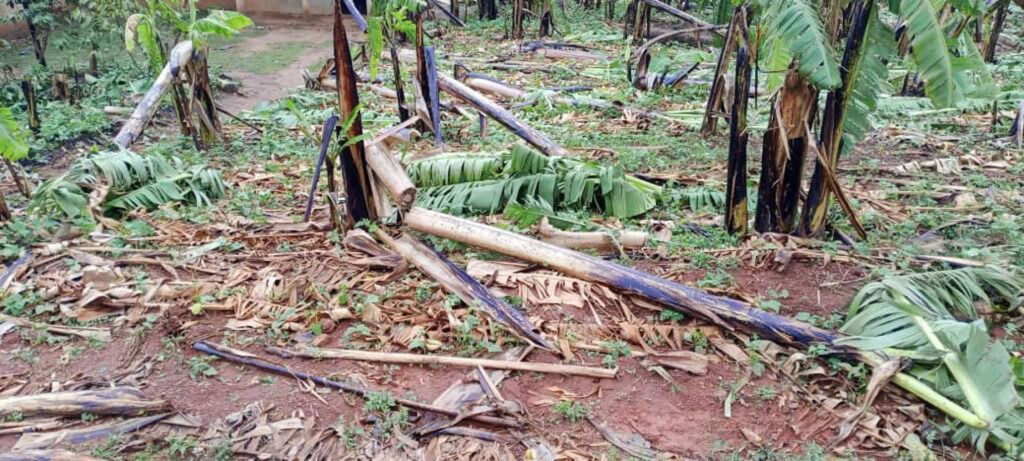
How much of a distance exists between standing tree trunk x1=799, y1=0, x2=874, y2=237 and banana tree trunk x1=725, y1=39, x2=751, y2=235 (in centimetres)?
48

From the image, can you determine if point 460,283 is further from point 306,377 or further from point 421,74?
point 421,74

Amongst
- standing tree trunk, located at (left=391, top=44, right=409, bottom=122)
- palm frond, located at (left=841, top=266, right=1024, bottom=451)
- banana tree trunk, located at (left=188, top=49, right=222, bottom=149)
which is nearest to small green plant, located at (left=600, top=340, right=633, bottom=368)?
palm frond, located at (left=841, top=266, right=1024, bottom=451)

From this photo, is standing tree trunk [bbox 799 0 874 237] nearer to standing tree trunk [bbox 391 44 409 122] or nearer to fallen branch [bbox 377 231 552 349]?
fallen branch [bbox 377 231 552 349]

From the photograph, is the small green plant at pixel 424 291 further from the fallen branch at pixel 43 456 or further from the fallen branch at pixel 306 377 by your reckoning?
the fallen branch at pixel 43 456

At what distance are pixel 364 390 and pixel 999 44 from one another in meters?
16.3

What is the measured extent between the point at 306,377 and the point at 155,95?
567 centimetres

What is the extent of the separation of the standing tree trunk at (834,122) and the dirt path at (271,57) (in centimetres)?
858

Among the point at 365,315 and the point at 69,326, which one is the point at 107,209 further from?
the point at 365,315

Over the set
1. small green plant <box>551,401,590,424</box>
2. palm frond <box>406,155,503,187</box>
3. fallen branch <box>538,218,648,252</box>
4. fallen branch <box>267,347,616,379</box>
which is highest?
palm frond <box>406,155,503,187</box>

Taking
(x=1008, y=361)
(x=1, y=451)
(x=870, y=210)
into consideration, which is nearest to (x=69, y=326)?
(x=1, y=451)

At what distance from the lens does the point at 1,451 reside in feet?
10.6

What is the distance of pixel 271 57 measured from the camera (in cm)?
1447

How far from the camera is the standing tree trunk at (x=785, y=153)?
481cm

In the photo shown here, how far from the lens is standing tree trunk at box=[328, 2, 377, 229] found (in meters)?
5.12
